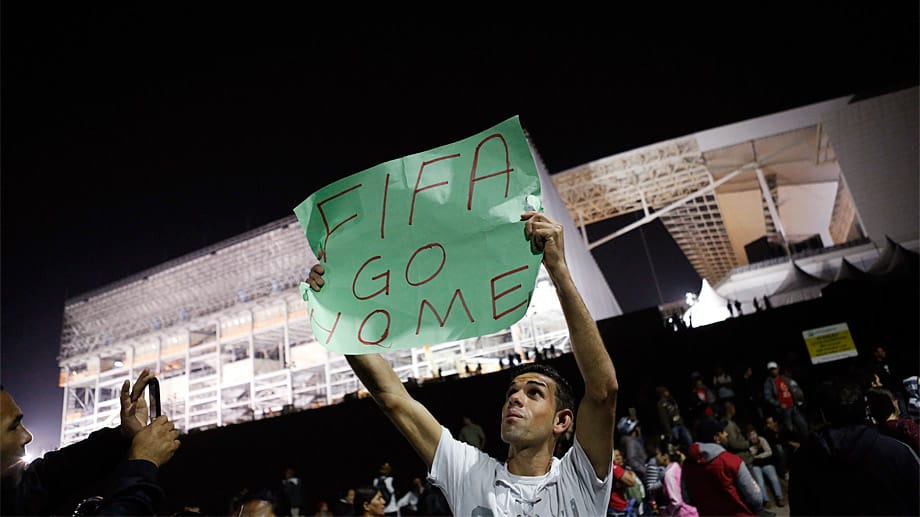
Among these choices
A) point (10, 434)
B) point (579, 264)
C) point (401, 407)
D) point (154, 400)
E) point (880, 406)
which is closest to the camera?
point (10, 434)

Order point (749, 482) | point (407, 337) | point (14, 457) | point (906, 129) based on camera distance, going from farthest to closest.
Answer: point (906, 129), point (749, 482), point (407, 337), point (14, 457)

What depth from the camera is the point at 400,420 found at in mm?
2346

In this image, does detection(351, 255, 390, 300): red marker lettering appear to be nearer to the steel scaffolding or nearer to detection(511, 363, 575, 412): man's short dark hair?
detection(511, 363, 575, 412): man's short dark hair

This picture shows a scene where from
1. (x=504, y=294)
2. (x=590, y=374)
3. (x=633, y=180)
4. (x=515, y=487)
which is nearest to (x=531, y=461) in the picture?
(x=515, y=487)

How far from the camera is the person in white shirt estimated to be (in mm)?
2039

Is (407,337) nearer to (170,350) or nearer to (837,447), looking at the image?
(837,447)

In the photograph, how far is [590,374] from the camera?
80.4 inches

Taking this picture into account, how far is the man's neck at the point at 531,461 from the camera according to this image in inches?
87.3

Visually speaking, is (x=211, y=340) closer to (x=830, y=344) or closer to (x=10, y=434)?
(x=830, y=344)

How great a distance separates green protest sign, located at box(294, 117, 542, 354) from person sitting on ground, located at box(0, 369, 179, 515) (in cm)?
78

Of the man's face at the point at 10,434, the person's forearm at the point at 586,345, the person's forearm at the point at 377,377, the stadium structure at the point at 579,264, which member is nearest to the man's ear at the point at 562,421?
the person's forearm at the point at 586,345

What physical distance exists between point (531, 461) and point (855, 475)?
149cm

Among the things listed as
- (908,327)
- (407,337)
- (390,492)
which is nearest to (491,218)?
(407,337)

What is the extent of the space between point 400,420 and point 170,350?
5663 centimetres
